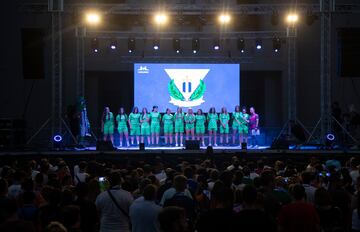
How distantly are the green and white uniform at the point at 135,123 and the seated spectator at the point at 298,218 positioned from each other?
16357mm

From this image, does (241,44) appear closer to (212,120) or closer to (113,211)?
(212,120)

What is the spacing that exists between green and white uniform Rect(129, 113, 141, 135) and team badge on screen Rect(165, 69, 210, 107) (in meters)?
2.24

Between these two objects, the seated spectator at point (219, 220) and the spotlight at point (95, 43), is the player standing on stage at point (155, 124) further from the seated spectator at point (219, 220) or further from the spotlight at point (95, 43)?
the seated spectator at point (219, 220)

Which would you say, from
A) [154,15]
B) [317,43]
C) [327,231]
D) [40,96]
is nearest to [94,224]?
[327,231]

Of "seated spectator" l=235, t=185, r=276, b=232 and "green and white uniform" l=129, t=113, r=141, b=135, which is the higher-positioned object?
"green and white uniform" l=129, t=113, r=141, b=135

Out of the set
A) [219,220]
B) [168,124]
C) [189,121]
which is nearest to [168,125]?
[168,124]

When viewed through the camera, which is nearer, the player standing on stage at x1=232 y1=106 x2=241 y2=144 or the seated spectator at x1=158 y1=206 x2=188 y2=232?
the seated spectator at x1=158 y1=206 x2=188 y2=232

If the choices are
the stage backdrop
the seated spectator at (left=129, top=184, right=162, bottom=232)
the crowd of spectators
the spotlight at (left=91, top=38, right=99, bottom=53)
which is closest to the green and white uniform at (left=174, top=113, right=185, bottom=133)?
the stage backdrop

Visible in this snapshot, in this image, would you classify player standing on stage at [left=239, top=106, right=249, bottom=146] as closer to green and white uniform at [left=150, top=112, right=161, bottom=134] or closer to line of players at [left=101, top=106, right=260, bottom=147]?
line of players at [left=101, top=106, right=260, bottom=147]

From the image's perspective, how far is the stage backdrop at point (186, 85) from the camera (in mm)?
23719

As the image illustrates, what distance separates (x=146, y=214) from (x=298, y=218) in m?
1.63

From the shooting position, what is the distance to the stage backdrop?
934 inches

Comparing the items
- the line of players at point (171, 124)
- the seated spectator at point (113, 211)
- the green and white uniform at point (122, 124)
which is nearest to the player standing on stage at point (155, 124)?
the line of players at point (171, 124)

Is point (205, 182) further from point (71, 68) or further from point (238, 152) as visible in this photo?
point (71, 68)
